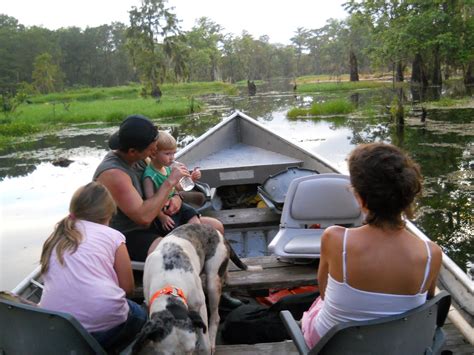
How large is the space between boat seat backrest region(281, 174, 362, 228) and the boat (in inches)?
5.1

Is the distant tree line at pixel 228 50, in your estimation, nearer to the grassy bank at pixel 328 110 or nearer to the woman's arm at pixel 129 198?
the grassy bank at pixel 328 110

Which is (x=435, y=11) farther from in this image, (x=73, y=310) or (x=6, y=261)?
(x=73, y=310)

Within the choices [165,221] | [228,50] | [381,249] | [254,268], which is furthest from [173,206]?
[228,50]

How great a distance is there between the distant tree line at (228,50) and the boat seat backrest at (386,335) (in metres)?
29.4

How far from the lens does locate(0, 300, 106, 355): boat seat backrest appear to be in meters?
1.91

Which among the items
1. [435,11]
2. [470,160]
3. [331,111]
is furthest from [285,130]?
[435,11]

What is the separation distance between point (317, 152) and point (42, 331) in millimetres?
10886

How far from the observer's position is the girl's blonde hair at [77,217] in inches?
89.3

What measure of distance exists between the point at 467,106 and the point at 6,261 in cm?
1841

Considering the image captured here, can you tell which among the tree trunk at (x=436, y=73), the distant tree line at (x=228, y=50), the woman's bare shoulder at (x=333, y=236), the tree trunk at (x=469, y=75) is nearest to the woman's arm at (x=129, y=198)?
the woman's bare shoulder at (x=333, y=236)

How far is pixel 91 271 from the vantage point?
2.25m

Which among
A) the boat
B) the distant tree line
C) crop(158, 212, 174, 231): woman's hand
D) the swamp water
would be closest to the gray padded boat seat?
the boat

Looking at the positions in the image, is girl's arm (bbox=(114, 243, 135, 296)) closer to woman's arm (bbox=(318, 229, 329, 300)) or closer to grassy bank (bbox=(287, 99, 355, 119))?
woman's arm (bbox=(318, 229, 329, 300))

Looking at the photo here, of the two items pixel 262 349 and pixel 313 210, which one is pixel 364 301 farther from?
→ pixel 313 210
